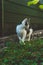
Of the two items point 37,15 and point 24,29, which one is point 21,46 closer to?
point 24,29

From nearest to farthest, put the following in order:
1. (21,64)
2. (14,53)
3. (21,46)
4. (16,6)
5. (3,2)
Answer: (21,64) < (14,53) < (21,46) < (3,2) < (16,6)

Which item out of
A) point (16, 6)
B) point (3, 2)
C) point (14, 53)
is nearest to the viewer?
point (14, 53)

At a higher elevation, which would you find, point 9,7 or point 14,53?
point 9,7

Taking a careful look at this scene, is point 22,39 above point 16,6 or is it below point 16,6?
below

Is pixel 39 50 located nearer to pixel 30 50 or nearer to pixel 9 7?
pixel 30 50

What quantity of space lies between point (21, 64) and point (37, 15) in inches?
330

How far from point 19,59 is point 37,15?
8.02m

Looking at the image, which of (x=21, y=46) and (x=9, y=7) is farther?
(x=9, y=7)

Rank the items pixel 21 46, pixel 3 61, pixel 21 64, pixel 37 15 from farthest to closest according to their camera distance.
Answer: pixel 37 15, pixel 21 46, pixel 3 61, pixel 21 64

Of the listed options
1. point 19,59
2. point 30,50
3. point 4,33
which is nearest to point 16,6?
point 4,33

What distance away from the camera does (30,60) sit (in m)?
4.72

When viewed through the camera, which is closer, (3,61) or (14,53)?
(3,61)

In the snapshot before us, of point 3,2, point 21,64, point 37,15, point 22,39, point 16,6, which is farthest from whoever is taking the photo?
point 37,15

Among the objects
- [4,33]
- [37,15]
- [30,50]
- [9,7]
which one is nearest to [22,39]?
[30,50]
